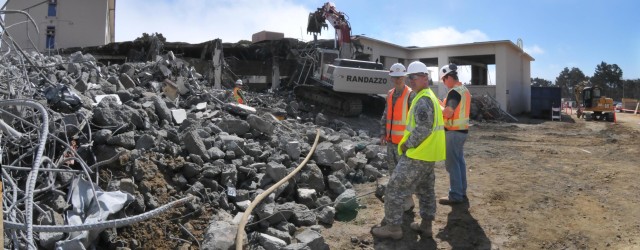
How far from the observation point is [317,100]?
1390cm

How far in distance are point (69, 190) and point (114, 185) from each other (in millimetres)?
363

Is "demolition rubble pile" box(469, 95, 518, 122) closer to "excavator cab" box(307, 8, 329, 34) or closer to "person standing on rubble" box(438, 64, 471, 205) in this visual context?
"excavator cab" box(307, 8, 329, 34)

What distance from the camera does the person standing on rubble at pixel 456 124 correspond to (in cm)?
479

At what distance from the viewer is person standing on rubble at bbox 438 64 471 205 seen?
4793mm

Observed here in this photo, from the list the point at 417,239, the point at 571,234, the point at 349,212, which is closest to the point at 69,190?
the point at 349,212

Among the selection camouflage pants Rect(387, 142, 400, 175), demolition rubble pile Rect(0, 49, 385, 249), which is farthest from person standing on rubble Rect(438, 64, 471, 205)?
demolition rubble pile Rect(0, 49, 385, 249)

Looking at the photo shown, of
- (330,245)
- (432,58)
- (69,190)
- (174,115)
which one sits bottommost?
(330,245)

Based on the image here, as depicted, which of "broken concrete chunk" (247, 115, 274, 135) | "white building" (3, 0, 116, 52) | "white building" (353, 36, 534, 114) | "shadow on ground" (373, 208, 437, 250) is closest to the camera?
"shadow on ground" (373, 208, 437, 250)

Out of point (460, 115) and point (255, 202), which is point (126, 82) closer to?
point (255, 202)

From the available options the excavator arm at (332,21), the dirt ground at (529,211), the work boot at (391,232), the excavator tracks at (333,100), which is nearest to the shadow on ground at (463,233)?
the dirt ground at (529,211)

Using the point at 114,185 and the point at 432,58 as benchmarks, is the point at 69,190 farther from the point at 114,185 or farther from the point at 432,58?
the point at 432,58

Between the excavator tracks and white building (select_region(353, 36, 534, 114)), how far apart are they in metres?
8.07

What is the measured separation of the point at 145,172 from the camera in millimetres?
4398

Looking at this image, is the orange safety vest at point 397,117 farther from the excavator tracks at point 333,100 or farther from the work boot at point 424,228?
the excavator tracks at point 333,100
